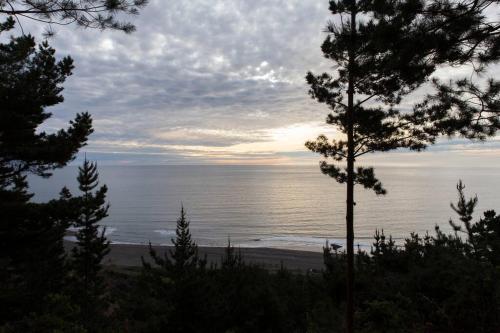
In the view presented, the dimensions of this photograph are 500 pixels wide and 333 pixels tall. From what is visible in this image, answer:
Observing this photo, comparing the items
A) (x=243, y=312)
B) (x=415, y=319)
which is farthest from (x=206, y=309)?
(x=415, y=319)

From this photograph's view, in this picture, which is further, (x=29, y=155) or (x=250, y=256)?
(x=250, y=256)

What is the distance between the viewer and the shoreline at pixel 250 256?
132 ft

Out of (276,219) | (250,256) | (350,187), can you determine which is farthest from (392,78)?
(276,219)

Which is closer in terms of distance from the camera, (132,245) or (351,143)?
(351,143)

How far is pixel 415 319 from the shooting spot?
28.7ft

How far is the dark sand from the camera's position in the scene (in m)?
40.4

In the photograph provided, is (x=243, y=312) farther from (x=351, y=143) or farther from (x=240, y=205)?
(x=240, y=205)

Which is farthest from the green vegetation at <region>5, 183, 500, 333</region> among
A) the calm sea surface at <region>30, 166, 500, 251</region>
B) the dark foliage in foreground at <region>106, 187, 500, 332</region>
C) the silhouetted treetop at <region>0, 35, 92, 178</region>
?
the calm sea surface at <region>30, 166, 500, 251</region>

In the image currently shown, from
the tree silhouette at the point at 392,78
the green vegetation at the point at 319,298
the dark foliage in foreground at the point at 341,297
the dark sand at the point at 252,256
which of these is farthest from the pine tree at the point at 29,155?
the dark sand at the point at 252,256

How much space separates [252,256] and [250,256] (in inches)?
9.3

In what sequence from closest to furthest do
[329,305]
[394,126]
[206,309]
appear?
[206,309] < [394,126] < [329,305]

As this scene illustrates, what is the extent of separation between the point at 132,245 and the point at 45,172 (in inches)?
1663

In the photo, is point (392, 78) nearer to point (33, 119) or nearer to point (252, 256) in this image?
point (33, 119)

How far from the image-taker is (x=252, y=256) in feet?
145
